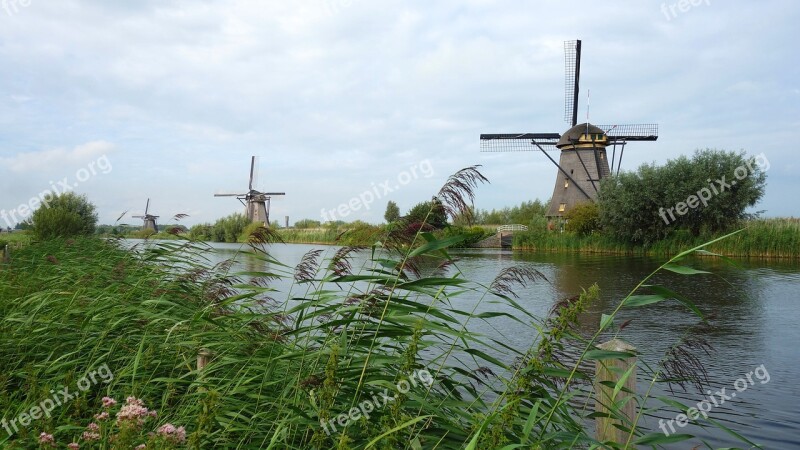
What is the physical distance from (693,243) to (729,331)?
827 inches

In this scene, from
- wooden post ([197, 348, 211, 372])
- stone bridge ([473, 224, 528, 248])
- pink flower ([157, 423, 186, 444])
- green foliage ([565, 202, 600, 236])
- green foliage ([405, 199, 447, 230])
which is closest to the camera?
pink flower ([157, 423, 186, 444])

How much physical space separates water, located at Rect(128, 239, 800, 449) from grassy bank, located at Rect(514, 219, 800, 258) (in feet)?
21.8

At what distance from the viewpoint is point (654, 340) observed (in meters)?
→ 8.97

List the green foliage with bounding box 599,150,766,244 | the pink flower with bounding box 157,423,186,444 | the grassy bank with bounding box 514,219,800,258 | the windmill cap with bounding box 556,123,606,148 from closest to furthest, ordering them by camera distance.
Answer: the pink flower with bounding box 157,423,186,444 < the grassy bank with bounding box 514,219,800,258 < the green foliage with bounding box 599,150,766,244 < the windmill cap with bounding box 556,123,606,148

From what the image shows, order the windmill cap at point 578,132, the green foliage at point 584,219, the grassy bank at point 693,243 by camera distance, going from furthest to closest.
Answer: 1. the windmill cap at point 578,132
2. the green foliage at point 584,219
3. the grassy bank at point 693,243

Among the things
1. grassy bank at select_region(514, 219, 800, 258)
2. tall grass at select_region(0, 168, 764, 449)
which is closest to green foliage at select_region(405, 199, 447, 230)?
tall grass at select_region(0, 168, 764, 449)

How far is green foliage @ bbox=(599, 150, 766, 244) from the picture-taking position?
29.7 metres

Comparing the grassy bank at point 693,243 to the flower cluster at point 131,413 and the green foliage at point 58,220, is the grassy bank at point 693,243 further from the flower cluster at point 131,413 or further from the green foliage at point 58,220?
the green foliage at point 58,220

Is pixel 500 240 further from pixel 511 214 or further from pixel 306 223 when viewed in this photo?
pixel 306 223

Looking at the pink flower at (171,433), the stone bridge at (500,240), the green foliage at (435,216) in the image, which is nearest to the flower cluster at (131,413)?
the pink flower at (171,433)

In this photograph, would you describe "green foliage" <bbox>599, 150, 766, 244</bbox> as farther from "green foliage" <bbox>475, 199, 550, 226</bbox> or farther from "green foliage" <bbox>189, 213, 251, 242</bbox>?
"green foliage" <bbox>189, 213, 251, 242</bbox>

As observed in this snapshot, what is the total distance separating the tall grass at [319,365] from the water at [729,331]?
2.47 feet

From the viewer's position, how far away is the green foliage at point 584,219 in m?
35.5

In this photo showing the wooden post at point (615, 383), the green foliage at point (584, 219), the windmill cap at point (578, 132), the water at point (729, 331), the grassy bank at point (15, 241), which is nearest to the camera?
the wooden post at point (615, 383)
